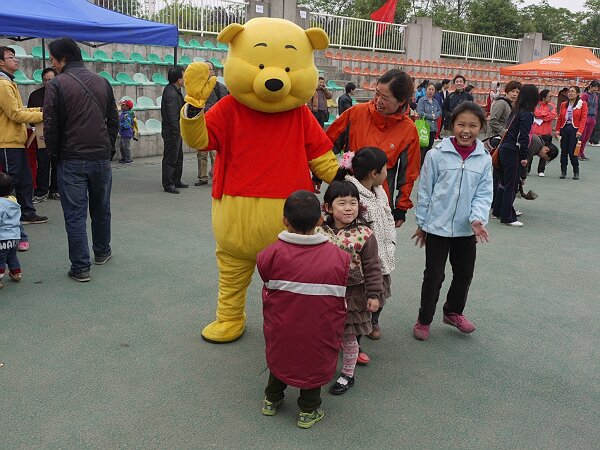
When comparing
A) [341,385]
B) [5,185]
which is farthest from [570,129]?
[5,185]

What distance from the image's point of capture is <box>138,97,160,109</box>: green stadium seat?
35.9 feet

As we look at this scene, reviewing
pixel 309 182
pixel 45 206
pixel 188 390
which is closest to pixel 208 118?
pixel 309 182

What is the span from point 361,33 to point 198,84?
17.1 metres

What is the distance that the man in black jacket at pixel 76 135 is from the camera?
14.2 feet

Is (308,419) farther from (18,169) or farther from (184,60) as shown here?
(184,60)

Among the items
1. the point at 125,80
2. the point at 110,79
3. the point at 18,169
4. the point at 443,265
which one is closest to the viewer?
the point at 443,265

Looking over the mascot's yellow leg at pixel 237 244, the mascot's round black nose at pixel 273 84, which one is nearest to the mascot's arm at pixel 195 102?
the mascot's round black nose at pixel 273 84

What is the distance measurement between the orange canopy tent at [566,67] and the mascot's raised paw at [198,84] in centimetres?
1479

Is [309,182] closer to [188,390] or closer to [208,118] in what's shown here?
[208,118]

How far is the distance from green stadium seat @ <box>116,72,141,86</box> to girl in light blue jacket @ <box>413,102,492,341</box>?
8304mm

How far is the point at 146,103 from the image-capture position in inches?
434

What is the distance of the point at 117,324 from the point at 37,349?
20.1 inches

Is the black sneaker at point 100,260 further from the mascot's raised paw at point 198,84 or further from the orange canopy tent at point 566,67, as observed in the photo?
the orange canopy tent at point 566,67

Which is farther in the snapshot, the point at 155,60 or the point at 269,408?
the point at 155,60
